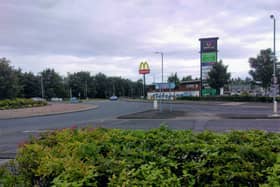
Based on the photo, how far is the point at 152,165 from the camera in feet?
8.27

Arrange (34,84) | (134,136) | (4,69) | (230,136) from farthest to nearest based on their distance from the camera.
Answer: (34,84), (4,69), (134,136), (230,136)

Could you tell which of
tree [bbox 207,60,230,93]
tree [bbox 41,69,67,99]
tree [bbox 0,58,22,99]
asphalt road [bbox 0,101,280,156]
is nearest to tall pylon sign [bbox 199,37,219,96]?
tree [bbox 207,60,230,93]

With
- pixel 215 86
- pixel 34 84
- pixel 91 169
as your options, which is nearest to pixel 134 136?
pixel 91 169

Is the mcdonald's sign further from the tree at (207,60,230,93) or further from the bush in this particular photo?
the tree at (207,60,230,93)

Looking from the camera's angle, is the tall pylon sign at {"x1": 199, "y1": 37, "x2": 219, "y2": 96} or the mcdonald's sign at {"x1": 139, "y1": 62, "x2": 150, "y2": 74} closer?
the mcdonald's sign at {"x1": 139, "y1": 62, "x2": 150, "y2": 74}

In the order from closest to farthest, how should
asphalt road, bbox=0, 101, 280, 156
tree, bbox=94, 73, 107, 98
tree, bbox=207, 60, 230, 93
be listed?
asphalt road, bbox=0, 101, 280, 156 < tree, bbox=207, 60, 230, 93 < tree, bbox=94, 73, 107, 98

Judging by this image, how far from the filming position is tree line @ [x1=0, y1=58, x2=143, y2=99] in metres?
87.2

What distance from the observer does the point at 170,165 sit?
2.56 m

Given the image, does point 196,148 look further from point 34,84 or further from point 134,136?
point 34,84

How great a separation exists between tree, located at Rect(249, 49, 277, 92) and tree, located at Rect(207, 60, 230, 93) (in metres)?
5.36

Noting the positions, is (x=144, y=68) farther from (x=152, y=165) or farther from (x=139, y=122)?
(x=152, y=165)

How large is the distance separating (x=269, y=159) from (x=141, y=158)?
1365 mm

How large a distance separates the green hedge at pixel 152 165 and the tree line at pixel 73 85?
56731 millimetres

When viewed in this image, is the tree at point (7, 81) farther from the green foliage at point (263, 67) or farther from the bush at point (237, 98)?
A: the green foliage at point (263, 67)
